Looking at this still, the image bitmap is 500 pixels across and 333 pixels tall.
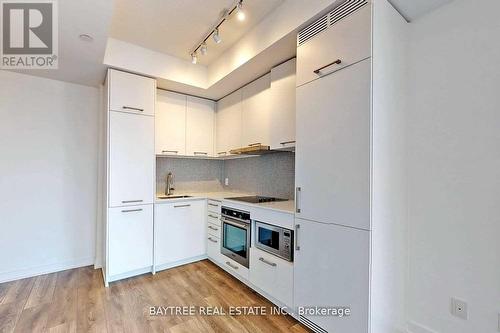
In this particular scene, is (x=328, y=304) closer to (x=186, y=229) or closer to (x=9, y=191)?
(x=186, y=229)

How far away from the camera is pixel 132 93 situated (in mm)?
2746

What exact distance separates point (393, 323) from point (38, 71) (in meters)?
4.23

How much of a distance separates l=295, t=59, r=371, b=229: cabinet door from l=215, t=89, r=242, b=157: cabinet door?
142cm

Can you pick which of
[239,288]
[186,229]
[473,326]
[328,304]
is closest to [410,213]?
[473,326]

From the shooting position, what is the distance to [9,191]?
270 centimetres

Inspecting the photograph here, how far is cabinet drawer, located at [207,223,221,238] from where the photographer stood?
306cm

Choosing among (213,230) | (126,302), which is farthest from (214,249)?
(126,302)

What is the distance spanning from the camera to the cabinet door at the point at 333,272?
5.01 feet

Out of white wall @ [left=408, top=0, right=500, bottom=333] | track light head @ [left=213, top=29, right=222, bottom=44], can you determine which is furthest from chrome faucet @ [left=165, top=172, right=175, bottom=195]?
white wall @ [left=408, top=0, right=500, bottom=333]

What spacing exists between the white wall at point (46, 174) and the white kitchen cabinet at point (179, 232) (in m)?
1.02

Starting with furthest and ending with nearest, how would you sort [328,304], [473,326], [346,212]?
[328,304] < [346,212] < [473,326]

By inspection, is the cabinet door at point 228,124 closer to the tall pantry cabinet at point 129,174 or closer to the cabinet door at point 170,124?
the cabinet door at point 170,124

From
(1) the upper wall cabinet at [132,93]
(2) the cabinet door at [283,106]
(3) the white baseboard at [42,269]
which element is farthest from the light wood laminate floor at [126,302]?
(1) the upper wall cabinet at [132,93]

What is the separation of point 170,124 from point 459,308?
11.2 ft
